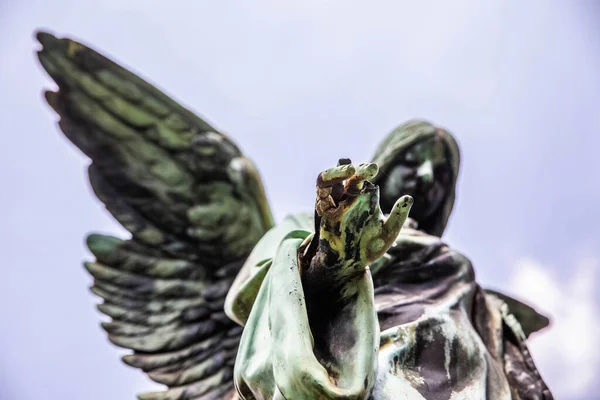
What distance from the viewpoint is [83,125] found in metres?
4.27

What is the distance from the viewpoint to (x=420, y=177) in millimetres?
3971

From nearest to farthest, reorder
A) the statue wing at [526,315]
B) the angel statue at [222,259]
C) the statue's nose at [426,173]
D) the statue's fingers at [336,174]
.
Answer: the statue's fingers at [336,174], the angel statue at [222,259], the statue's nose at [426,173], the statue wing at [526,315]

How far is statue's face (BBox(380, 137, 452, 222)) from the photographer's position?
4.00 metres

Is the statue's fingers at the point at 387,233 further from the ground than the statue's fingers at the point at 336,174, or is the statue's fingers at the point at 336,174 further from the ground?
the statue's fingers at the point at 336,174

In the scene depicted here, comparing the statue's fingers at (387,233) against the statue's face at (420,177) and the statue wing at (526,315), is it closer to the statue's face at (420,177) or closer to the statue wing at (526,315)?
the statue's face at (420,177)

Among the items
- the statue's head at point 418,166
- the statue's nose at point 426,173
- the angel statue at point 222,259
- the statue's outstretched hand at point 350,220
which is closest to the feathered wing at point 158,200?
the angel statue at point 222,259

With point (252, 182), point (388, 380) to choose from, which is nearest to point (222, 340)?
point (252, 182)

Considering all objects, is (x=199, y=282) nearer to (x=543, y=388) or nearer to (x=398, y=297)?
(x=398, y=297)

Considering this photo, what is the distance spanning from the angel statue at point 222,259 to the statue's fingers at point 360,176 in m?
0.34

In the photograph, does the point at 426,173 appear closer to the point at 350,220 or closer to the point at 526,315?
the point at 526,315

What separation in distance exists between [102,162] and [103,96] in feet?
1.14

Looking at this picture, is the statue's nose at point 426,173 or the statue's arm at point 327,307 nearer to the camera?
the statue's arm at point 327,307

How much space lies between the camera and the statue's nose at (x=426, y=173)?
13.0 ft

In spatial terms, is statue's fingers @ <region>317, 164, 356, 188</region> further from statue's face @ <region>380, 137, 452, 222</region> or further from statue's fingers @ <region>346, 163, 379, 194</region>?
statue's face @ <region>380, 137, 452, 222</region>
